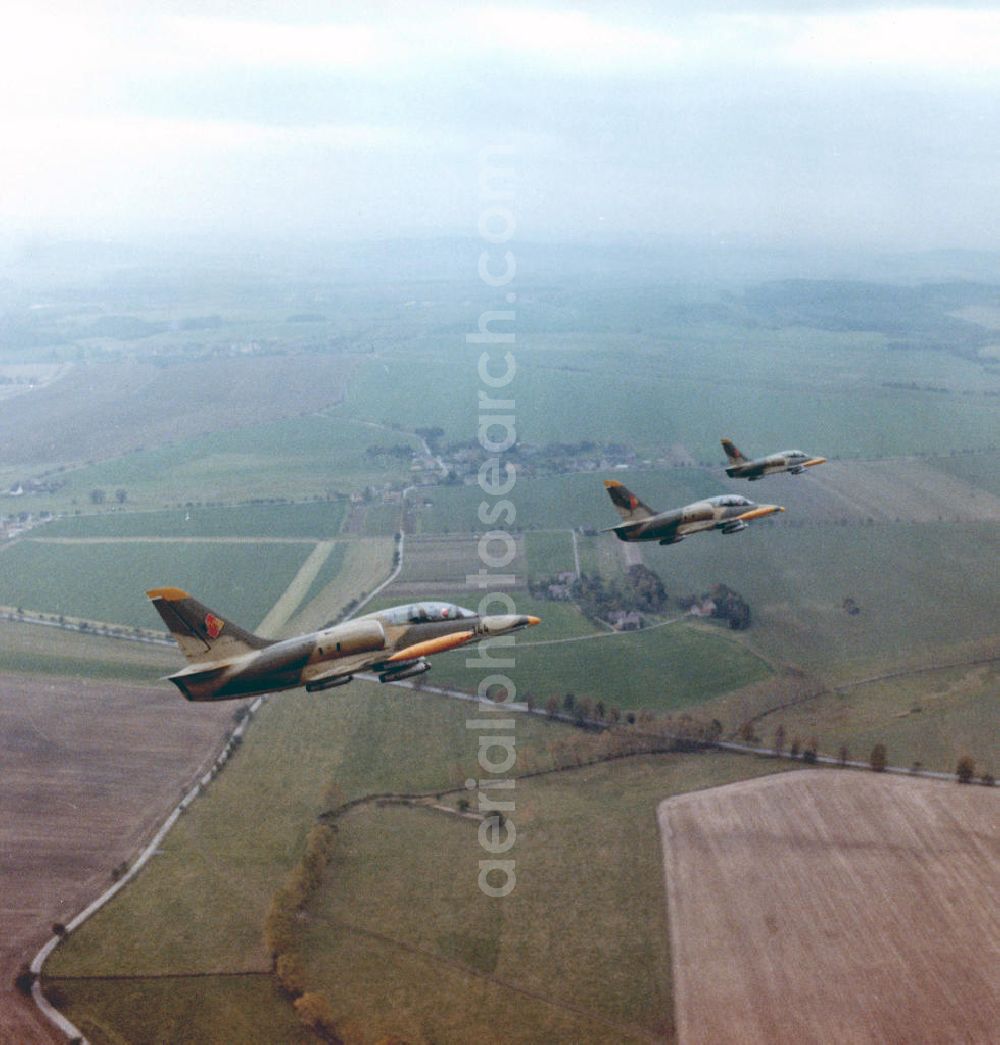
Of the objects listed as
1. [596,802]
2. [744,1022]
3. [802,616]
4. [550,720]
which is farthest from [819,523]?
[744,1022]

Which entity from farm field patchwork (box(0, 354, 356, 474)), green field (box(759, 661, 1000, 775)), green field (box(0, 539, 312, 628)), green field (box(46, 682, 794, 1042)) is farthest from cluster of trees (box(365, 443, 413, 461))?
green field (box(759, 661, 1000, 775))

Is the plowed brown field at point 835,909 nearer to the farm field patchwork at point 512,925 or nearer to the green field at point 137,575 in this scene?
the farm field patchwork at point 512,925

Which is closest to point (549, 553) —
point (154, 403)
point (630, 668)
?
point (630, 668)

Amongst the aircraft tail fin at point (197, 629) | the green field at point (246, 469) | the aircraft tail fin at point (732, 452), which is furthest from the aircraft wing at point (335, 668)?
the green field at point (246, 469)

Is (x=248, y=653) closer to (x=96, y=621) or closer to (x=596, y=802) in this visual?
(x=596, y=802)

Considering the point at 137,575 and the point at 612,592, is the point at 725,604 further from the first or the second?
the point at 137,575

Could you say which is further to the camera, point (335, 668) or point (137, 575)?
point (137, 575)

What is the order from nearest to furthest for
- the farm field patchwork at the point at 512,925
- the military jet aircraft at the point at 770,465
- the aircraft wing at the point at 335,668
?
the aircraft wing at the point at 335,668 → the farm field patchwork at the point at 512,925 → the military jet aircraft at the point at 770,465
